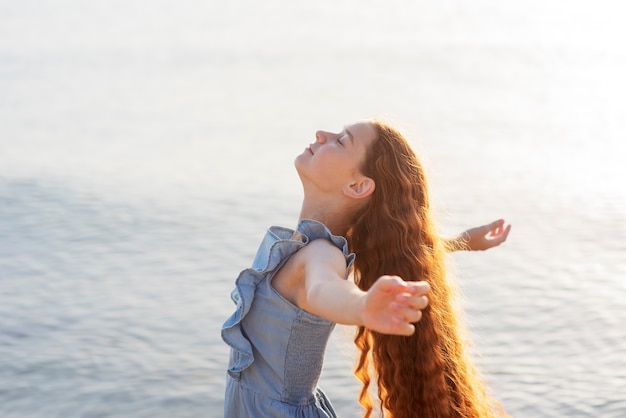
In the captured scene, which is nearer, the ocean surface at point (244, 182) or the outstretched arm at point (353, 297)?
the outstretched arm at point (353, 297)

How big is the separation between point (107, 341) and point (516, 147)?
17.5ft

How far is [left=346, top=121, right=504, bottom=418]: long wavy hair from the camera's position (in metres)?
3.21

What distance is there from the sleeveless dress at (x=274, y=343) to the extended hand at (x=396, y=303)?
0.66m

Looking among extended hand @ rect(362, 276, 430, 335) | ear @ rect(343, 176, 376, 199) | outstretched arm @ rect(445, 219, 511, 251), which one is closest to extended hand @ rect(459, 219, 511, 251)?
outstretched arm @ rect(445, 219, 511, 251)

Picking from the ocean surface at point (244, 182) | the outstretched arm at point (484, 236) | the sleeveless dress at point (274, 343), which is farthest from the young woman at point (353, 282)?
the outstretched arm at point (484, 236)

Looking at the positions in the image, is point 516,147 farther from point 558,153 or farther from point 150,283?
point 150,283

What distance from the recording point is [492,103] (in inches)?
460

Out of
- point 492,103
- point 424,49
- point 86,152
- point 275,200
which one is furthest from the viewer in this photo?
point 424,49

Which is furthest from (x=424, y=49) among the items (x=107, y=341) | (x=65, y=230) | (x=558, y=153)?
(x=107, y=341)

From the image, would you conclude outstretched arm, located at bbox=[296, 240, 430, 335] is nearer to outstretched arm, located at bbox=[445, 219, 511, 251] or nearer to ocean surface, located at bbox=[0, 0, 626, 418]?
ocean surface, located at bbox=[0, 0, 626, 418]

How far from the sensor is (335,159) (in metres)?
3.18

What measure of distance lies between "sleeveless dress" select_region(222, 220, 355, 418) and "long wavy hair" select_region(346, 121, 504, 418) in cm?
15

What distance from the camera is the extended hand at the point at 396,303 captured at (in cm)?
234

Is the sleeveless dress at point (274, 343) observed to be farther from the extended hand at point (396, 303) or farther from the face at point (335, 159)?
the extended hand at point (396, 303)
